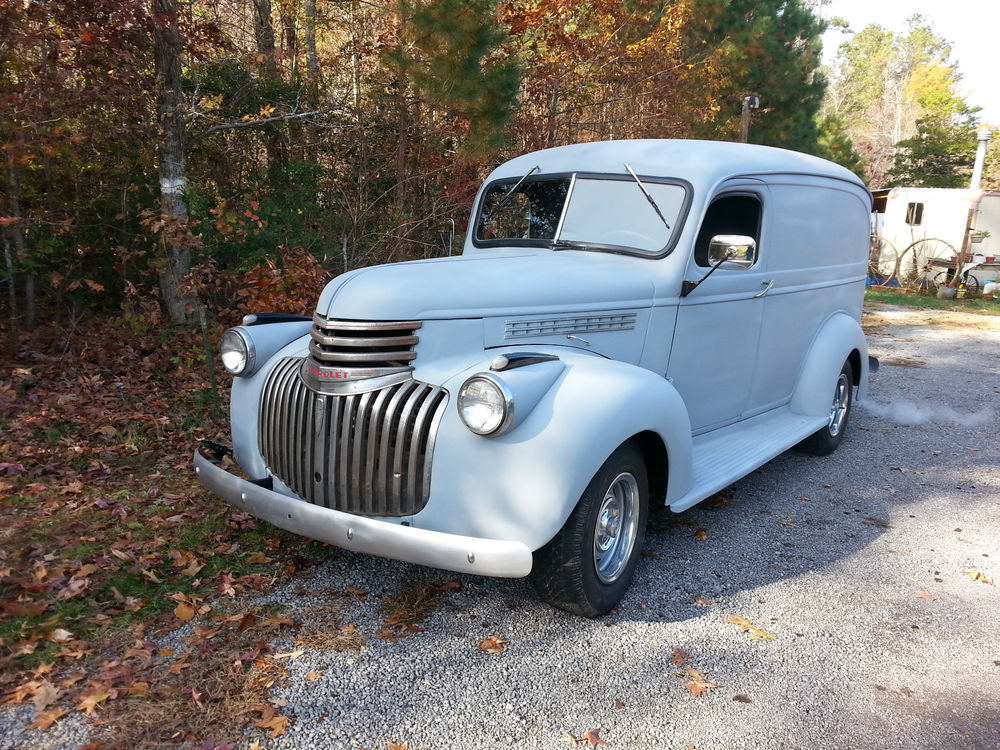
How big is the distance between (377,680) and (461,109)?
709 centimetres

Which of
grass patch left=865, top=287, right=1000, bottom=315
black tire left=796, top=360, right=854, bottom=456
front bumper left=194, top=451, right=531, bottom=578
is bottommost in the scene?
Result: grass patch left=865, top=287, right=1000, bottom=315

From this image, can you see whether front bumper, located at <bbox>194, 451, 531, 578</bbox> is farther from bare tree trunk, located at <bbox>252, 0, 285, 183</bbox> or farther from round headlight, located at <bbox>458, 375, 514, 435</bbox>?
bare tree trunk, located at <bbox>252, 0, 285, 183</bbox>

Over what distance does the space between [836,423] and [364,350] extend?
427 cm

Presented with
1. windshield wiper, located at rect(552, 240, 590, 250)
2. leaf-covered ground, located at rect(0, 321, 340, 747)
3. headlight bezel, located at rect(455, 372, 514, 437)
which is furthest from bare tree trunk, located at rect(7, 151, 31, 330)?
headlight bezel, located at rect(455, 372, 514, 437)

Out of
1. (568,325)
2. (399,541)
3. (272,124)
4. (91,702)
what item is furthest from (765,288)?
(272,124)

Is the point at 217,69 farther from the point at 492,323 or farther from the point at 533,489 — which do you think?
the point at 533,489

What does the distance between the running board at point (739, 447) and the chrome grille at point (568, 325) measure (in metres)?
0.89

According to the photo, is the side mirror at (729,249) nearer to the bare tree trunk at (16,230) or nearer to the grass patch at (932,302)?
the bare tree trunk at (16,230)

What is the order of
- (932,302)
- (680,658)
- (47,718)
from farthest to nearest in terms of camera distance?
(932,302) < (680,658) < (47,718)

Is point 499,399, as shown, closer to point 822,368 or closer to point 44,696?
point 44,696

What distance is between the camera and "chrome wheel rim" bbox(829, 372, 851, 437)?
5992 mm

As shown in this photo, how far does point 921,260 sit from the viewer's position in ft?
66.0

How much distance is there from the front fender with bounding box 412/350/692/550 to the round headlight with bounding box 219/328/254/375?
1.23 meters

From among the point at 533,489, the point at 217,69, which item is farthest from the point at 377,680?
the point at 217,69
